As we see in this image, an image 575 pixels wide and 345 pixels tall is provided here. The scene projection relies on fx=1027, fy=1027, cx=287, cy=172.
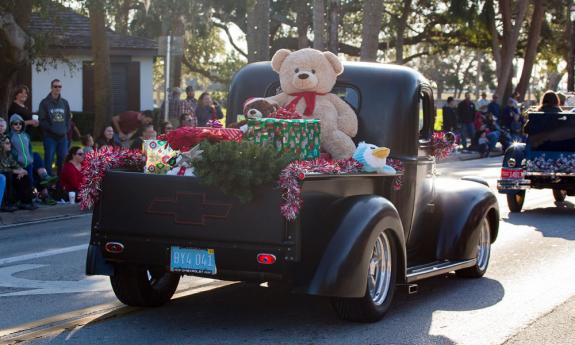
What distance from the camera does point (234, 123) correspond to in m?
8.41

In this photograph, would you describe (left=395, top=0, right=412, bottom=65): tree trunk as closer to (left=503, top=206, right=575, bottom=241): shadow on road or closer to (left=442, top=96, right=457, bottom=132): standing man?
(left=442, top=96, right=457, bottom=132): standing man

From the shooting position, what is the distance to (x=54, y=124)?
17.5m

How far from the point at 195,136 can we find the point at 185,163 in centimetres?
20

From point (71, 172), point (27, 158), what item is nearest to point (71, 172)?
point (71, 172)

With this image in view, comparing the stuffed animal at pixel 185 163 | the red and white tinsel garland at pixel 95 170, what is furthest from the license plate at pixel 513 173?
the stuffed animal at pixel 185 163

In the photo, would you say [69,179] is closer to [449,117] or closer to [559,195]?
[559,195]

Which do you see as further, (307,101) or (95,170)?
(307,101)

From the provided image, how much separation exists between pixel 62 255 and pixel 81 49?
22784 millimetres

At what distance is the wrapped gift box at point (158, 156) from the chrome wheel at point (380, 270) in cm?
155

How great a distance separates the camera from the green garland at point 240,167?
6.47 meters

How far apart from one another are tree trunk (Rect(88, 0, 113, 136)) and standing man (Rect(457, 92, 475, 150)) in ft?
36.7

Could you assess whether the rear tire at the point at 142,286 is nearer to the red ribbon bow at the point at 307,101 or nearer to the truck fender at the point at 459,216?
the red ribbon bow at the point at 307,101

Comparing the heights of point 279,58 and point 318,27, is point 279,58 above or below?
below

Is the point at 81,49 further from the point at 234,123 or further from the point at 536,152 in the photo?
the point at 234,123
